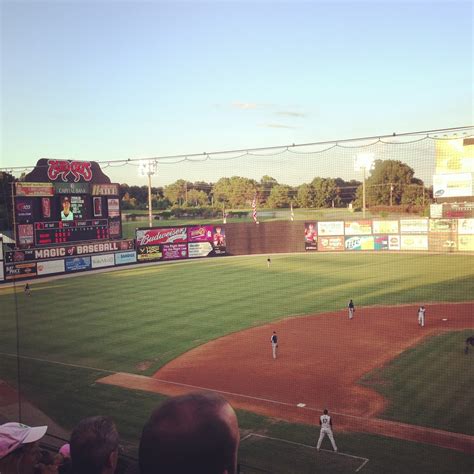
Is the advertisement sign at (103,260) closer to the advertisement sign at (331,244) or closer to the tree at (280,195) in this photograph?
the tree at (280,195)

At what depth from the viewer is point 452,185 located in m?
44.8

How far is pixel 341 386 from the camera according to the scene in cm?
1451

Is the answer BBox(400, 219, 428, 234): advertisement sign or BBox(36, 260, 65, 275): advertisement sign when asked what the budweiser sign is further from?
BBox(400, 219, 428, 234): advertisement sign

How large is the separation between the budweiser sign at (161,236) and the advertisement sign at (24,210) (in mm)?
12690

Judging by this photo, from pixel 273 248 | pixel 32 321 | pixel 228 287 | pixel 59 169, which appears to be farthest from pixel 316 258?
pixel 32 321

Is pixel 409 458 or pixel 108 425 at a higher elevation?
pixel 108 425

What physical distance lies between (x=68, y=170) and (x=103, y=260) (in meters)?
9.00

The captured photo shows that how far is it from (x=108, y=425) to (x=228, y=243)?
4930 centimetres

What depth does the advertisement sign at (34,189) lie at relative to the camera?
112 ft

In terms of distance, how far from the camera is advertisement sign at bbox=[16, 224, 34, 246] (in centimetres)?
3438

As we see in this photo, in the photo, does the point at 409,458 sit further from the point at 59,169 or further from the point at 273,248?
the point at 273,248

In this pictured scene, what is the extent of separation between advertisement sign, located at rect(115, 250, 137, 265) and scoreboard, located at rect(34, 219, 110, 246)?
13.0 ft

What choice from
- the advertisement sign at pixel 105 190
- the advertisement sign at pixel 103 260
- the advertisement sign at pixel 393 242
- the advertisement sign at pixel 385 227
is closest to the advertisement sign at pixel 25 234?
the advertisement sign at pixel 105 190

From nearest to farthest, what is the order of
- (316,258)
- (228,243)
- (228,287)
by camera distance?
(228,287), (316,258), (228,243)
